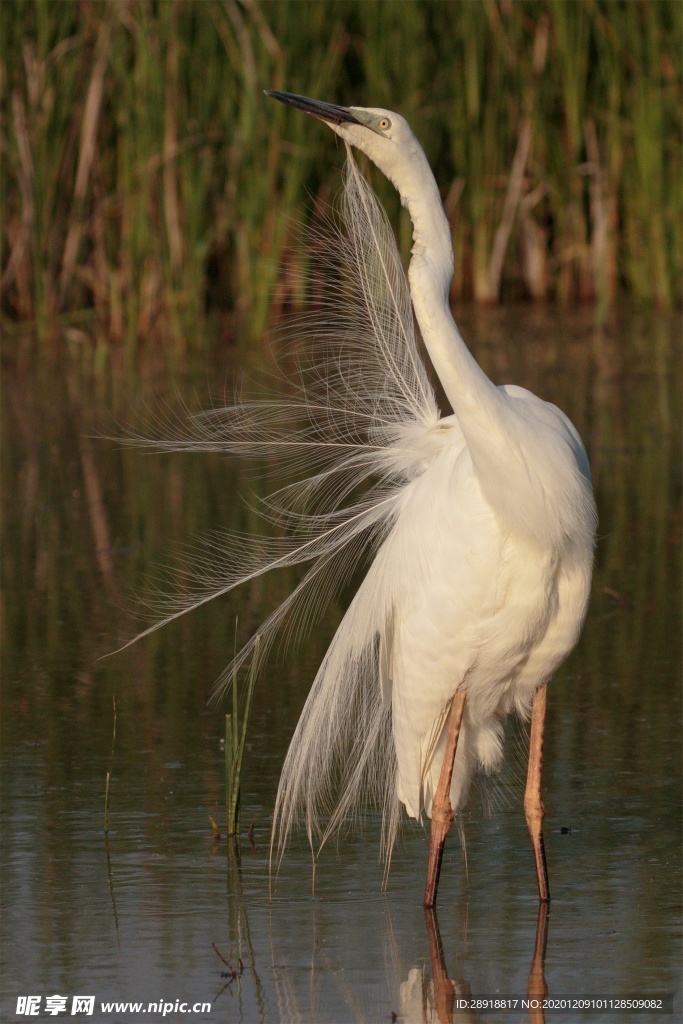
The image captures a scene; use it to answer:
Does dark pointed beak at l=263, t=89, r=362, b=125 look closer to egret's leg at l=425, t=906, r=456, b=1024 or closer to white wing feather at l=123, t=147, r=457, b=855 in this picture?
white wing feather at l=123, t=147, r=457, b=855

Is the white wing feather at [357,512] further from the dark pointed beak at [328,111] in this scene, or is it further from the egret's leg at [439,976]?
the egret's leg at [439,976]

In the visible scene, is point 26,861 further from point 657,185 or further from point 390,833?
point 657,185

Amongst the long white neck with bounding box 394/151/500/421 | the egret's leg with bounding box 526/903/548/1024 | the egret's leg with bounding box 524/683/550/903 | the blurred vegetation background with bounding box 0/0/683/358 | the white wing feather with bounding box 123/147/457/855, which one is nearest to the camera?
the egret's leg with bounding box 526/903/548/1024

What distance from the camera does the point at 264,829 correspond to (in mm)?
3805

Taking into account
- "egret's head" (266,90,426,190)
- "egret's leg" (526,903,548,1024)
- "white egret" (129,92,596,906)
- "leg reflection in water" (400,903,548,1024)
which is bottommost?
"leg reflection in water" (400,903,548,1024)

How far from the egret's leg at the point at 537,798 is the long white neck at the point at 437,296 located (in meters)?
0.74

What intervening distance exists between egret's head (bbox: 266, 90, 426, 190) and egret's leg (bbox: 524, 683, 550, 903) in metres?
1.22

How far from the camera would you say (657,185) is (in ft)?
35.4

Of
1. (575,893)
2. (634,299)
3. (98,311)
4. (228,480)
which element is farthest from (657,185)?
(575,893)

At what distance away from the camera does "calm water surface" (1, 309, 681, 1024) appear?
302 centimetres

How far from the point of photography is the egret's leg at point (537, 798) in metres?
3.38

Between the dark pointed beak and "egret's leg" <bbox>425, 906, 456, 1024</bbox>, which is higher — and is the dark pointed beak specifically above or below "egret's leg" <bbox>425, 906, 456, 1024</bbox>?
above

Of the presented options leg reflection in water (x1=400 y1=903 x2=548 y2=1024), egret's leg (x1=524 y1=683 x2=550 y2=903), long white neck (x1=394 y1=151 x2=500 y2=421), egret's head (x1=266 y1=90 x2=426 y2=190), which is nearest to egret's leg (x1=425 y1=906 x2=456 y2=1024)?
leg reflection in water (x1=400 y1=903 x2=548 y2=1024)

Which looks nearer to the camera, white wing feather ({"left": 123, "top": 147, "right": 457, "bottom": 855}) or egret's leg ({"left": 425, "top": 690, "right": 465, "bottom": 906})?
egret's leg ({"left": 425, "top": 690, "right": 465, "bottom": 906})
